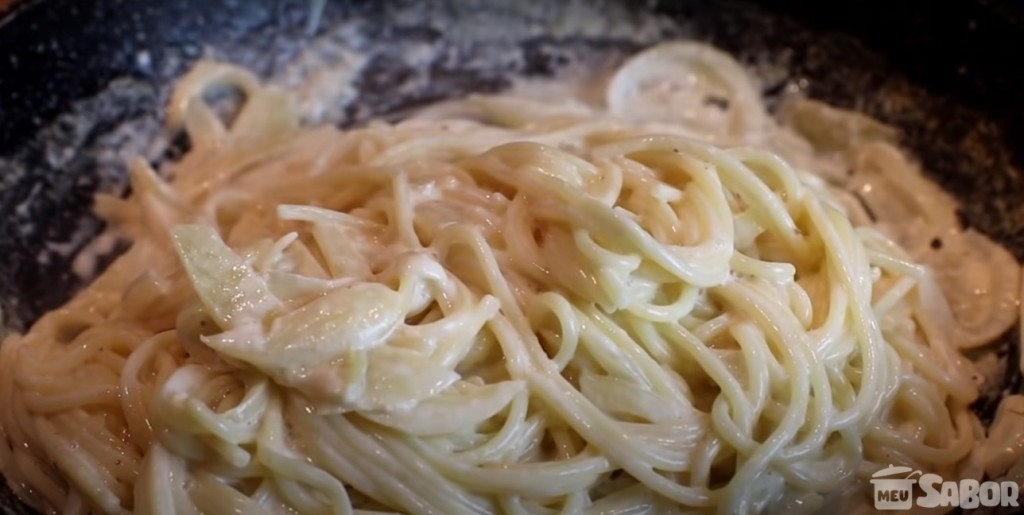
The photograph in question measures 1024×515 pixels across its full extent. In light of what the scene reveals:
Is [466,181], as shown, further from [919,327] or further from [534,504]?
[919,327]

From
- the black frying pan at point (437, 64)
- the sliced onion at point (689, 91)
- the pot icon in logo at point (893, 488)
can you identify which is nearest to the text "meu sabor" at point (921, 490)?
the pot icon in logo at point (893, 488)

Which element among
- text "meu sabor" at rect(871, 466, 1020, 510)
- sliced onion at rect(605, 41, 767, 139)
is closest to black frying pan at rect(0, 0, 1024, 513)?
sliced onion at rect(605, 41, 767, 139)

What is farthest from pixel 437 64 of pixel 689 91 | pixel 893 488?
pixel 893 488

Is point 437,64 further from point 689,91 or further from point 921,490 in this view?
point 921,490

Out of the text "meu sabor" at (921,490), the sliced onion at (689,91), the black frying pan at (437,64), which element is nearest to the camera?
the text "meu sabor" at (921,490)

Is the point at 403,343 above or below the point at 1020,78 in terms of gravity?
below

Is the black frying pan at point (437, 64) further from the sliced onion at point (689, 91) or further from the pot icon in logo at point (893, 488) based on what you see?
the pot icon in logo at point (893, 488)

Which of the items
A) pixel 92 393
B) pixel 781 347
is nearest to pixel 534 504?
pixel 781 347
